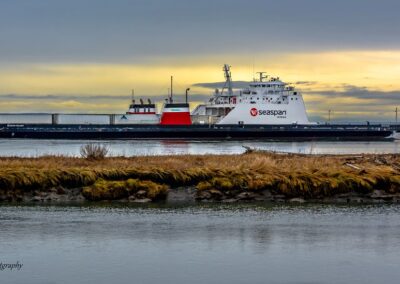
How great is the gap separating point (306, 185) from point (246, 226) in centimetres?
511

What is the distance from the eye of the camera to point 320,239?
15.9m

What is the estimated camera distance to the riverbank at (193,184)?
2161 cm

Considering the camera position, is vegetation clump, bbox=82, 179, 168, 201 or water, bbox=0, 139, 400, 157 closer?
vegetation clump, bbox=82, 179, 168, 201

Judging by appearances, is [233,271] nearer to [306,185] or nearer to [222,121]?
[306,185]

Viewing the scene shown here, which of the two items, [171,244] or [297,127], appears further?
[297,127]

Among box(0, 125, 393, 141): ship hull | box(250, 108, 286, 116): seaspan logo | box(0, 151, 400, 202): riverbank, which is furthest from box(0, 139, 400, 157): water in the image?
box(250, 108, 286, 116): seaspan logo

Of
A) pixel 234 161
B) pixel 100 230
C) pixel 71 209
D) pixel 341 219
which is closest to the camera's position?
pixel 100 230

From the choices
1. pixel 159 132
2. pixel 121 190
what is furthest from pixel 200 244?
pixel 159 132

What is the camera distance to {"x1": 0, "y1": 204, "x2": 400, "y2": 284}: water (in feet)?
42.2

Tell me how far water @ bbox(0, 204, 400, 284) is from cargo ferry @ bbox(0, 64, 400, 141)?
5802cm

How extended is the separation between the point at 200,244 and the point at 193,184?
7.11 metres

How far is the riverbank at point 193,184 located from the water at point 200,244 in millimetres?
1238

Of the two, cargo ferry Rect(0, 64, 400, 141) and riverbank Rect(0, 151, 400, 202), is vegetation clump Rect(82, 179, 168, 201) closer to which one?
riverbank Rect(0, 151, 400, 202)

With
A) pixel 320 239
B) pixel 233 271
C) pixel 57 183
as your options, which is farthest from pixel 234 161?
pixel 233 271
